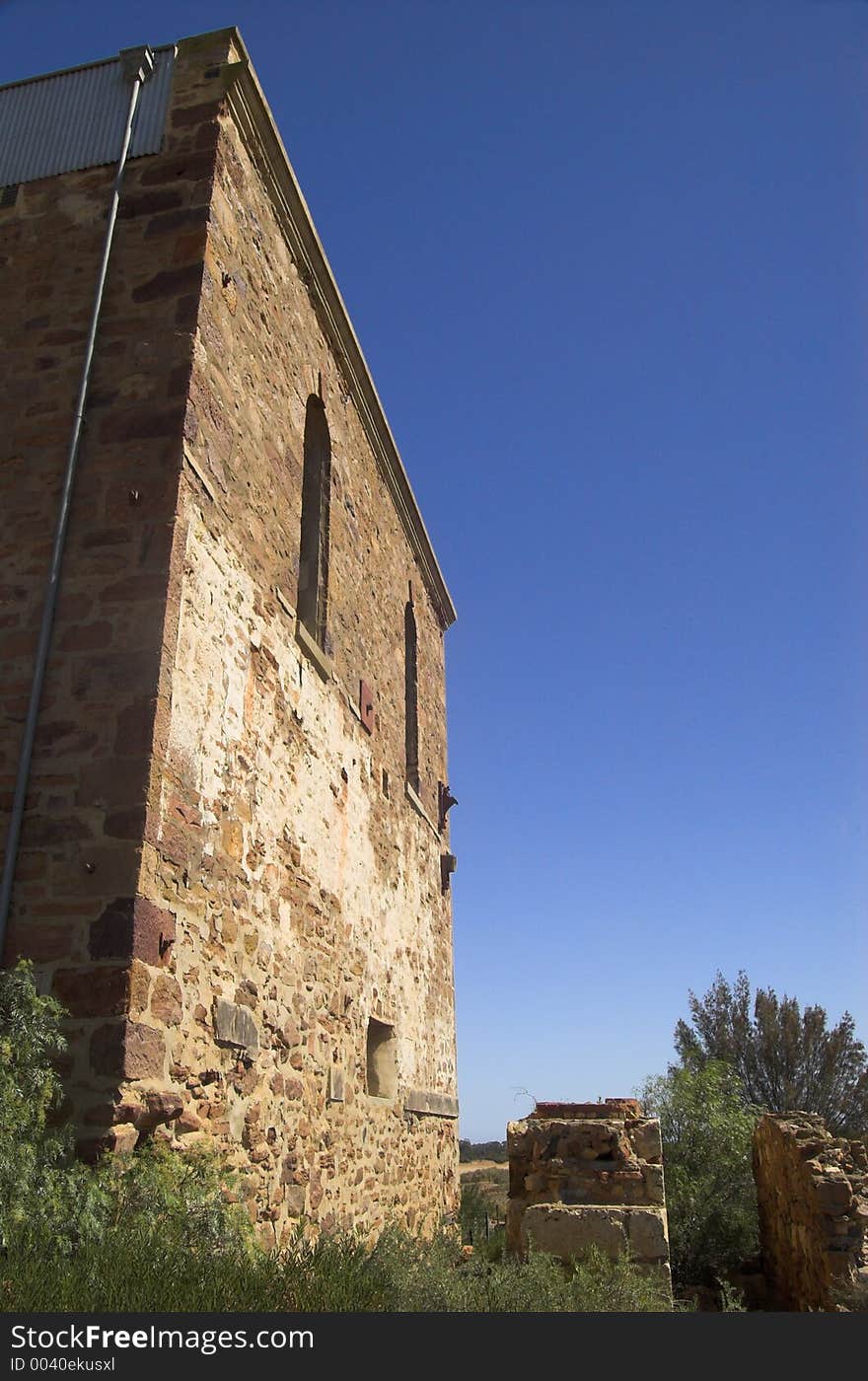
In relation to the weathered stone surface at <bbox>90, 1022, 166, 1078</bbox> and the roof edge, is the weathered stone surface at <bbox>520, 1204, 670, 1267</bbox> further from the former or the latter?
the roof edge

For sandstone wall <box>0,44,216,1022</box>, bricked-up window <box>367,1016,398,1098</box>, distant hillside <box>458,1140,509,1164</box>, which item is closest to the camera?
sandstone wall <box>0,44,216,1022</box>

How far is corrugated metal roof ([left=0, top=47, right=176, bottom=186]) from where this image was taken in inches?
279

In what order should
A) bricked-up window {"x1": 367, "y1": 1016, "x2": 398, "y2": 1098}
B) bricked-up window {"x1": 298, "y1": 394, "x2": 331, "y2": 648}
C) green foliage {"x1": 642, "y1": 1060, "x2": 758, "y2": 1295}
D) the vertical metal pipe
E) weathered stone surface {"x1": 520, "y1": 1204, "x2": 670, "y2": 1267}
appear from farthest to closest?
green foliage {"x1": 642, "y1": 1060, "x2": 758, "y2": 1295} < bricked-up window {"x1": 367, "y1": 1016, "x2": 398, "y2": 1098} < bricked-up window {"x1": 298, "y1": 394, "x2": 331, "y2": 648} < weathered stone surface {"x1": 520, "y1": 1204, "x2": 670, "y2": 1267} < the vertical metal pipe

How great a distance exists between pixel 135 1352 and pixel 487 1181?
24.1 metres

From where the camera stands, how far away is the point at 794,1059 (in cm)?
2661

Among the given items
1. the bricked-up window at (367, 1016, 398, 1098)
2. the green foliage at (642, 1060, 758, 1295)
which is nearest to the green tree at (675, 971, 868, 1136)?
the green foliage at (642, 1060, 758, 1295)

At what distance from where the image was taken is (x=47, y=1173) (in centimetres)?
428

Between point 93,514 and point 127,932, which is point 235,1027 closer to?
point 127,932

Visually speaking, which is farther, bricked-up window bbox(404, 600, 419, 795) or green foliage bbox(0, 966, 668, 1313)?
bricked-up window bbox(404, 600, 419, 795)

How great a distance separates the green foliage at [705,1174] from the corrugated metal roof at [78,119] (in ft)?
36.5

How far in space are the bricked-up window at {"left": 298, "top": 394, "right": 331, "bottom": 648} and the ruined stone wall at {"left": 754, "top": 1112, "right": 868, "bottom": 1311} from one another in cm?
560

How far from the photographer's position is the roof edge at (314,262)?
7203mm

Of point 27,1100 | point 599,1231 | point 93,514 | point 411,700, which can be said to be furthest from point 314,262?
point 599,1231

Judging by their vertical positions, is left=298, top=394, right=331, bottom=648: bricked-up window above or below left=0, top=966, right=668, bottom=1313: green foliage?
above
